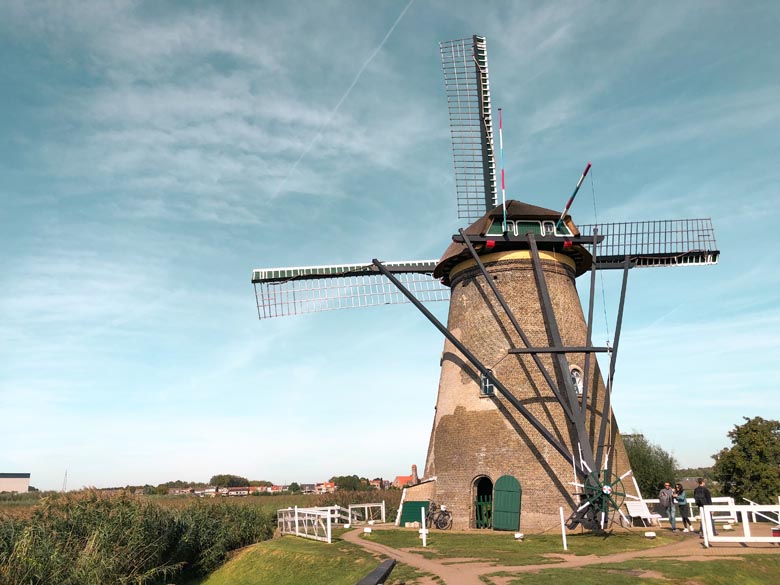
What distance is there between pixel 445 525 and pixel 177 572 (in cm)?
832

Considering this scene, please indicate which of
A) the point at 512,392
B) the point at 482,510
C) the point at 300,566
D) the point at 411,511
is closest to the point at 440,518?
the point at 482,510

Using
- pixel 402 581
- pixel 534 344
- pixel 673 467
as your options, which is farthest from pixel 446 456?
pixel 673 467

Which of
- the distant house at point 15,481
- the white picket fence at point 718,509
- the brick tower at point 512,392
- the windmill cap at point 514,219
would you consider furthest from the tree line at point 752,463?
the distant house at point 15,481

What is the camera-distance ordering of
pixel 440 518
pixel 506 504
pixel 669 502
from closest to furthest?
1. pixel 669 502
2. pixel 506 504
3. pixel 440 518

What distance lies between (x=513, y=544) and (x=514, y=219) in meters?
10.1

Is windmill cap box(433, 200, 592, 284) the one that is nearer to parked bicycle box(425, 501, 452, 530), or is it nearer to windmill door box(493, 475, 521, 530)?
windmill door box(493, 475, 521, 530)

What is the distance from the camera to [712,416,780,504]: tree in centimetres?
2445

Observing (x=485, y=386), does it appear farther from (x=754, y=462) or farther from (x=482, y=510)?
(x=754, y=462)

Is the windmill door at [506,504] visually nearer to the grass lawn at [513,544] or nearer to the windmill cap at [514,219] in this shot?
the grass lawn at [513,544]

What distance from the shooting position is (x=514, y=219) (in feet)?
64.8

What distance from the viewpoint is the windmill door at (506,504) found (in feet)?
55.4

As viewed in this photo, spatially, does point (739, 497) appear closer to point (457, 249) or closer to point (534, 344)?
point (534, 344)

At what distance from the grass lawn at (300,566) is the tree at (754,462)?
61.4 ft

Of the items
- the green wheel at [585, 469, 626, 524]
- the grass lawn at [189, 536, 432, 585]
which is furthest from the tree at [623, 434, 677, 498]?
the grass lawn at [189, 536, 432, 585]
